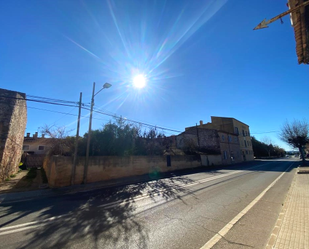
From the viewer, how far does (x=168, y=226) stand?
4031mm

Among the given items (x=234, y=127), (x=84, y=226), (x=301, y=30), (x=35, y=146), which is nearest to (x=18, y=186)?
(x=84, y=226)

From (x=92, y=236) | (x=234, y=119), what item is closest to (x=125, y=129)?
(x=92, y=236)

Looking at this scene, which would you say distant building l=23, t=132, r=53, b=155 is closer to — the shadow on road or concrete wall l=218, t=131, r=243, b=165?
the shadow on road

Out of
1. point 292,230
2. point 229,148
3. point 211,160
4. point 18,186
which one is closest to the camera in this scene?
point 292,230

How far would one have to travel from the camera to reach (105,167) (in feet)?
42.9

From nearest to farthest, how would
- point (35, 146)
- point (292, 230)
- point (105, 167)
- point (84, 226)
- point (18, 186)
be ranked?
point (292, 230) < point (84, 226) < point (18, 186) < point (105, 167) < point (35, 146)

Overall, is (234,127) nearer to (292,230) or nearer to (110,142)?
(110,142)

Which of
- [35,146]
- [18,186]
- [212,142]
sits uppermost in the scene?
[35,146]

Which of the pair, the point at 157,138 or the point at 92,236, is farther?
the point at 157,138

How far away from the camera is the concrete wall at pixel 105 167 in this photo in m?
10.8

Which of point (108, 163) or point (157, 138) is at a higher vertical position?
point (157, 138)

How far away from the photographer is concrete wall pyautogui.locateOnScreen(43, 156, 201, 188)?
10812mm

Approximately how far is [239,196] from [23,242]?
7.64 meters

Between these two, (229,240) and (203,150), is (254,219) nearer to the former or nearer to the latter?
(229,240)
